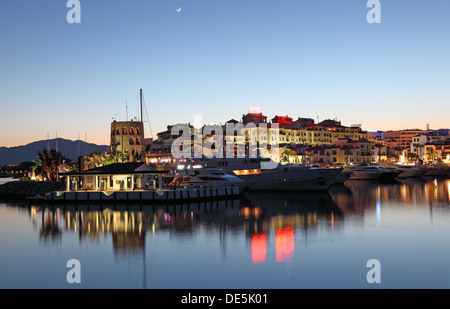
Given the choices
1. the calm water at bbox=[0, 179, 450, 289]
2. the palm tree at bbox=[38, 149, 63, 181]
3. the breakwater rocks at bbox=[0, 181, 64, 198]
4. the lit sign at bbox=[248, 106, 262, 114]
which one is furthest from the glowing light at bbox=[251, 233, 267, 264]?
the lit sign at bbox=[248, 106, 262, 114]

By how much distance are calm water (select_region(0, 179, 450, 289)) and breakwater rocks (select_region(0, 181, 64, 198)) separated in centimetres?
3237

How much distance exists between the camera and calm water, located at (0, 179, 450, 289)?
2056cm

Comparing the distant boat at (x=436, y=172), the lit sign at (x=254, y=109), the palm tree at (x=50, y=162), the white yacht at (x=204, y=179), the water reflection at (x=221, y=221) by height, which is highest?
the lit sign at (x=254, y=109)

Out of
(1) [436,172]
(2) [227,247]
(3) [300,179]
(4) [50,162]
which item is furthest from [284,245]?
(1) [436,172]

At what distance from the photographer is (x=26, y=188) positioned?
3361 inches

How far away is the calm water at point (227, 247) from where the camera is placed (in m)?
20.6

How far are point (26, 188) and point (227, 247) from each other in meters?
69.2

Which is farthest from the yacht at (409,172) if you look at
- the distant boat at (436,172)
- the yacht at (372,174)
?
the yacht at (372,174)

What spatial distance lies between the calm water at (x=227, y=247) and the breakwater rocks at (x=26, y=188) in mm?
32374

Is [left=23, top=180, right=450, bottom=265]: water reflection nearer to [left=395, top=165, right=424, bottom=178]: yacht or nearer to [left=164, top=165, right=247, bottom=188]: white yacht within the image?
[left=164, top=165, right=247, bottom=188]: white yacht

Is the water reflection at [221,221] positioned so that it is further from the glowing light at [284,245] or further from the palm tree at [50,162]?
the palm tree at [50,162]

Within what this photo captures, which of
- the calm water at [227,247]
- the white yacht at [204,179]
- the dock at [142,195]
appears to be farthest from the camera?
the white yacht at [204,179]

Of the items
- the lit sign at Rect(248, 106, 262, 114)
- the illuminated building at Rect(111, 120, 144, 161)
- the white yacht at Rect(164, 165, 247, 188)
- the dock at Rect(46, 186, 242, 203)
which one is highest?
the lit sign at Rect(248, 106, 262, 114)
